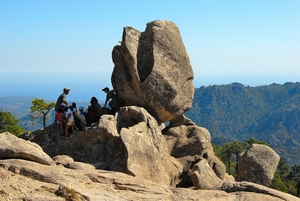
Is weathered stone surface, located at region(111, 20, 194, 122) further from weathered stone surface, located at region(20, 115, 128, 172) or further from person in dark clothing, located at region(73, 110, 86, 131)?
person in dark clothing, located at region(73, 110, 86, 131)

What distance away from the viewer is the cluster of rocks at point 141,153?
1481 cm

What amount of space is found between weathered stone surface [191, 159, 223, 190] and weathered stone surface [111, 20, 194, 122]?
18.6 feet

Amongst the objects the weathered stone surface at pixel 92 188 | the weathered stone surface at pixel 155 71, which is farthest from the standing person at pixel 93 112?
the weathered stone surface at pixel 92 188

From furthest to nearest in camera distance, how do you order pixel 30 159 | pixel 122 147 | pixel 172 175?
1. pixel 172 175
2. pixel 122 147
3. pixel 30 159

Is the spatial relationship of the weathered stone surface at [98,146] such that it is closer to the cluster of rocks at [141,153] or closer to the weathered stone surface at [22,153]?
the cluster of rocks at [141,153]

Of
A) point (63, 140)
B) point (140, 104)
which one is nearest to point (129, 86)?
point (140, 104)

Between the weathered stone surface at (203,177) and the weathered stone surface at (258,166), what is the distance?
375 centimetres

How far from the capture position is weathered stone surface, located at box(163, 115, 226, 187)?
26.3m

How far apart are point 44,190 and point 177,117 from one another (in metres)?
18.3

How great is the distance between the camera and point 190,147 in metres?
27.3

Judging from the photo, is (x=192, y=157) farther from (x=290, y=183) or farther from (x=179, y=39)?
(x=290, y=183)

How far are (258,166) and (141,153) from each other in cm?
1036

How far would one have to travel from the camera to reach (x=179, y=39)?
1172 inches

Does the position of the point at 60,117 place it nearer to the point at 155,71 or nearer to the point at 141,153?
the point at 141,153
